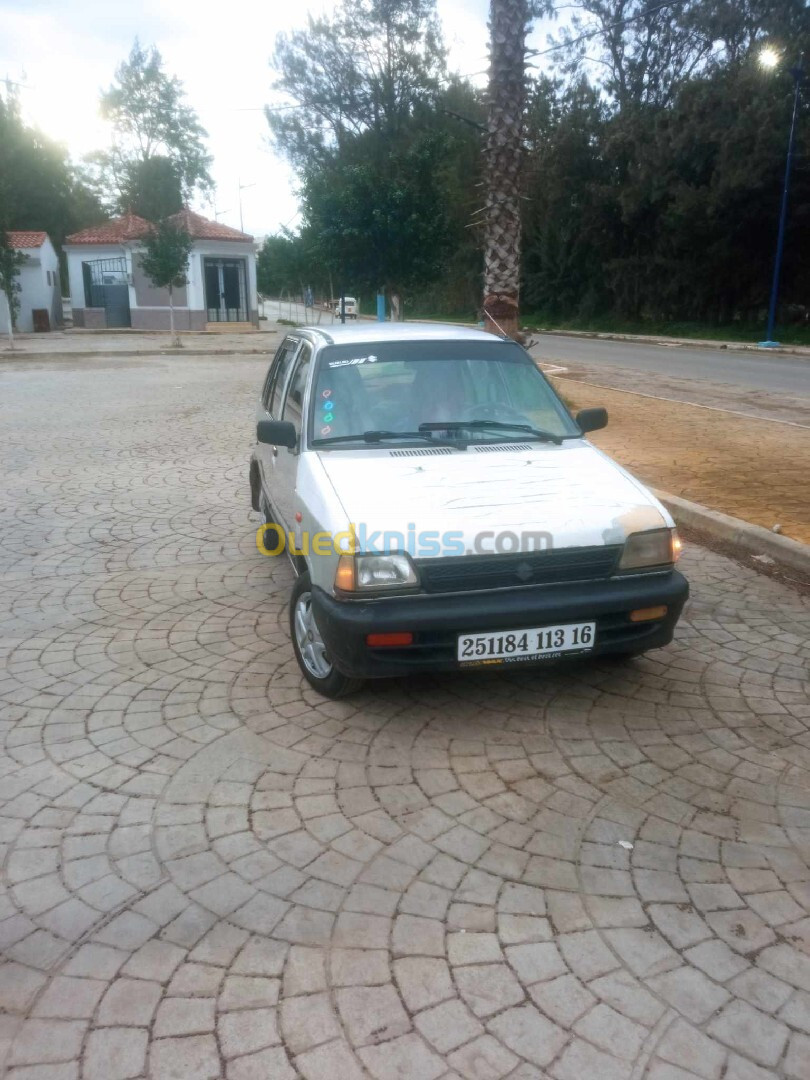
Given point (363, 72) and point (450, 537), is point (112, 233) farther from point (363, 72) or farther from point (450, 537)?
point (450, 537)

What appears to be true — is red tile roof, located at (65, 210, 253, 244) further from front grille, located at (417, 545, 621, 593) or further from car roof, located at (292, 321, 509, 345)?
front grille, located at (417, 545, 621, 593)

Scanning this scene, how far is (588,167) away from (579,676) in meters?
40.2

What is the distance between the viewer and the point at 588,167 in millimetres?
39750

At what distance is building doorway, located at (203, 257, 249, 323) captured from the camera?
3931 cm

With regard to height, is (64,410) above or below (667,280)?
below

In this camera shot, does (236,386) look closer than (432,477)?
No

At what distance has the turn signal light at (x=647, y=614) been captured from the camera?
3.99 meters

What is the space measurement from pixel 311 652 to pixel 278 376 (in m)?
2.64

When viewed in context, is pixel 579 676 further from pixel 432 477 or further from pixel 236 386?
pixel 236 386

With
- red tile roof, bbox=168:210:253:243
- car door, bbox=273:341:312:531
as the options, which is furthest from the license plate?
red tile roof, bbox=168:210:253:243

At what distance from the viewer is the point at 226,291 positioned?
4012cm

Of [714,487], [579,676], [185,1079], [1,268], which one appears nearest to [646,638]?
[579,676]

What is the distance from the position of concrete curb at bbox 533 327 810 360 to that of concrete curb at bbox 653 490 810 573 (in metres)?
16.5

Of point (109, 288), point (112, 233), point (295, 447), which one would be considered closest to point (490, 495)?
point (295, 447)
